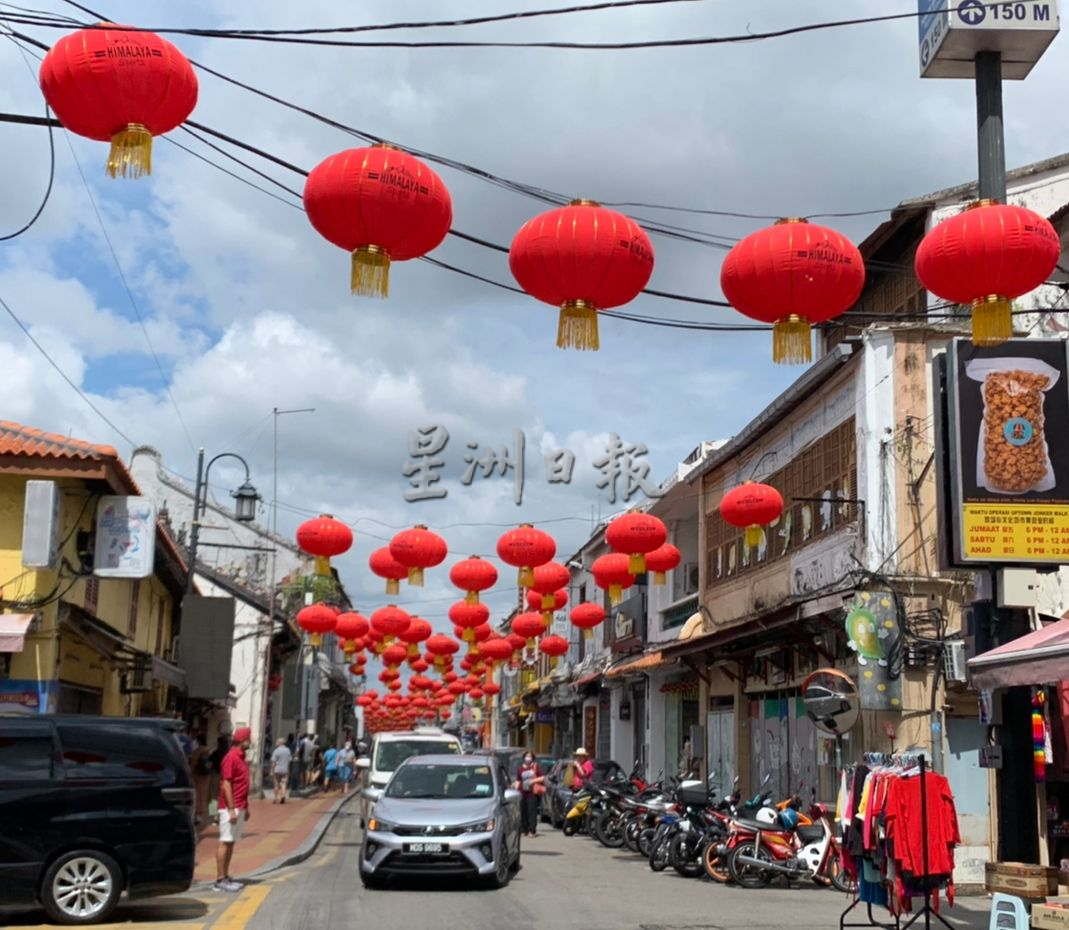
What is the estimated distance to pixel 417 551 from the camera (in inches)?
720

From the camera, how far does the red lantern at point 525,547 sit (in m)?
18.6

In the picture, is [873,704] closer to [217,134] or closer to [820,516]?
[820,516]

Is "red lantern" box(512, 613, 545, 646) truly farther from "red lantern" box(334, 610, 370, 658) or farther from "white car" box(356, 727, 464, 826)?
"red lantern" box(334, 610, 370, 658)

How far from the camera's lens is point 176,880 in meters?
11.9

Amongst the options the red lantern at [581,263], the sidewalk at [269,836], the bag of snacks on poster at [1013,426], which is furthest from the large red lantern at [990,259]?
the sidewalk at [269,836]

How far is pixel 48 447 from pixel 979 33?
44.5ft

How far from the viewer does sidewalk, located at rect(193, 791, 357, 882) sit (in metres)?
17.0

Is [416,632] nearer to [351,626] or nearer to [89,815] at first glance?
[351,626]

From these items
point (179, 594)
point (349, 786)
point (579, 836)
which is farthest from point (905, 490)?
point (349, 786)

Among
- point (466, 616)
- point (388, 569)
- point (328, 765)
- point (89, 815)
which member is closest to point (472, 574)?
point (388, 569)

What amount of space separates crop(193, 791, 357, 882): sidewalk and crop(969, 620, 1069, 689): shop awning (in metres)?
9.96

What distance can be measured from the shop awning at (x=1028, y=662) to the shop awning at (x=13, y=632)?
39.5ft

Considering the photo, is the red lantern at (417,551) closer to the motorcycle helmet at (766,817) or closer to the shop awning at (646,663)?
the motorcycle helmet at (766,817)

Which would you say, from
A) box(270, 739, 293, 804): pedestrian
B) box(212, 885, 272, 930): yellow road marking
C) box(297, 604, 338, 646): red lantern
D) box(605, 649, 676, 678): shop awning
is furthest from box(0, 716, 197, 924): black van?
box(270, 739, 293, 804): pedestrian
